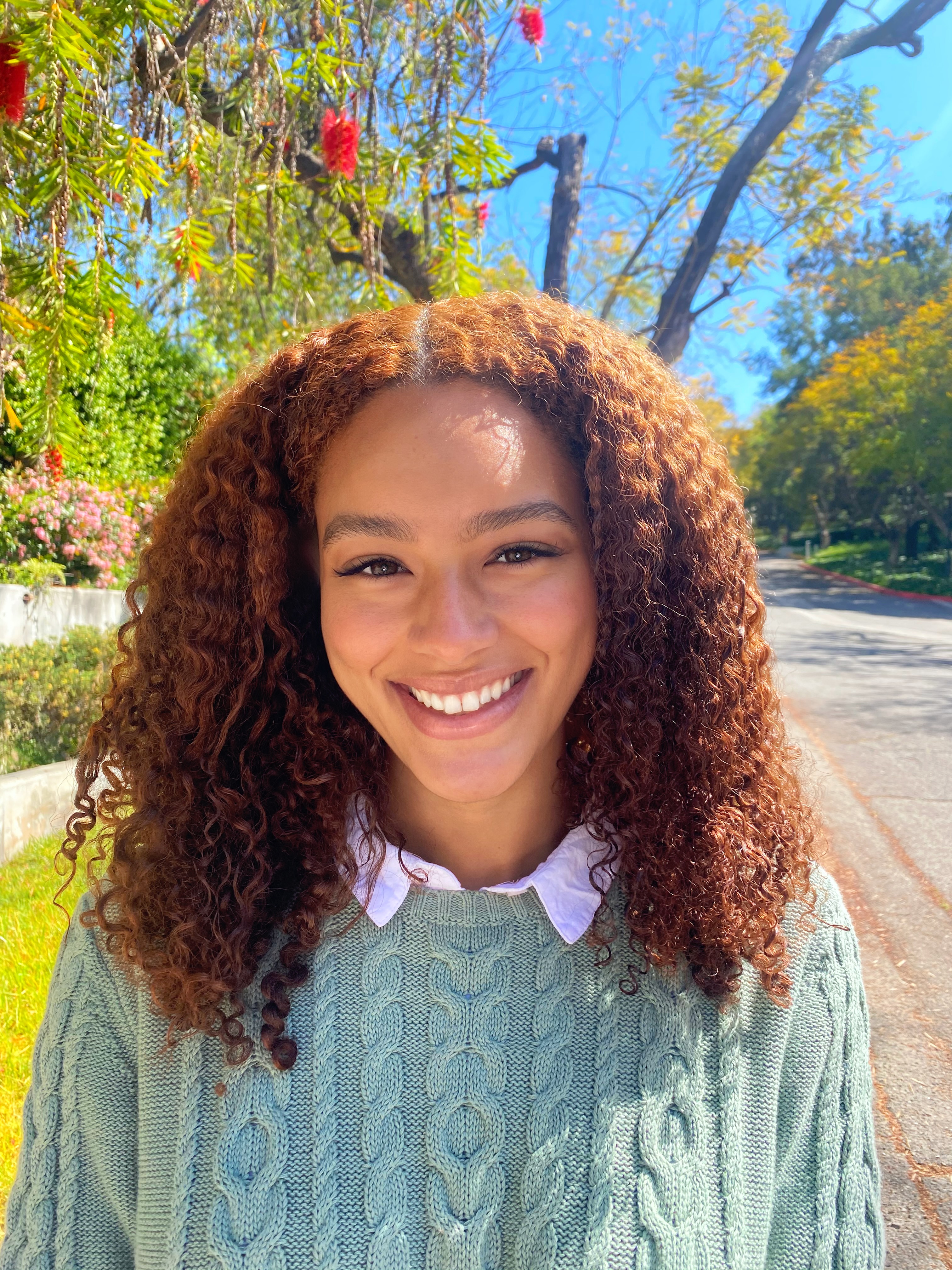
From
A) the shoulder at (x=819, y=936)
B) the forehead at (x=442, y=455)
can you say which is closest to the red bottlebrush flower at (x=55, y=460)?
the forehead at (x=442, y=455)

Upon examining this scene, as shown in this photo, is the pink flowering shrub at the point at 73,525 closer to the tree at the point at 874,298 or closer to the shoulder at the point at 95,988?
the shoulder at the point at 95,988

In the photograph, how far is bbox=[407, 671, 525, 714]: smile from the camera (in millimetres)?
1242

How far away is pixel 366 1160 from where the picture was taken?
1.15 meters

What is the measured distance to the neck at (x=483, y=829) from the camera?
1.39 m

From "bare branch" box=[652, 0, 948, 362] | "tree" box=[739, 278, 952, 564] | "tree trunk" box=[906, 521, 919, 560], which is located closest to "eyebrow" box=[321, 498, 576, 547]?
"bare branch" box=[652, 0, 948, 362]

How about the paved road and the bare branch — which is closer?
the paved road

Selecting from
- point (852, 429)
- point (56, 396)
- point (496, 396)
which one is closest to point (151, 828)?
point (496, 396)

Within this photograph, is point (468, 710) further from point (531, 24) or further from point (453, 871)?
point (531, 24)

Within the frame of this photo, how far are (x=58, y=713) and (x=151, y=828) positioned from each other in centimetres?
391

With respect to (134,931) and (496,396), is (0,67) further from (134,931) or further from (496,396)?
(134,931)

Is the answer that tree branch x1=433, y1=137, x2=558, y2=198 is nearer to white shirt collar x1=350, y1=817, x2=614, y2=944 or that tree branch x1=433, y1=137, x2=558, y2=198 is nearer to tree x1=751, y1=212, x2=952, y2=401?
white shirt collar x1=350, y1=817, x2=614, y2=944

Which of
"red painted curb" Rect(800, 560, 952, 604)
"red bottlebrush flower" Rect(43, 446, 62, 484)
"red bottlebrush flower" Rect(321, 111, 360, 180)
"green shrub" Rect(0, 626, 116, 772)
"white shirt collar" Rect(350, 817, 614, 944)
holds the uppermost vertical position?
"red bottlebrush flower" Rect(321, 111, 360, 180)

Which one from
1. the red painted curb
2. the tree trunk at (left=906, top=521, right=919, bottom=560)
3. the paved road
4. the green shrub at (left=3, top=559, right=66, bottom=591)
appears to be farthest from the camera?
the tree trunk at (left=906, top=521, right=919, bottom=560)

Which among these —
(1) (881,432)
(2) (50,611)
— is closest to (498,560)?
(2) (50,611)
